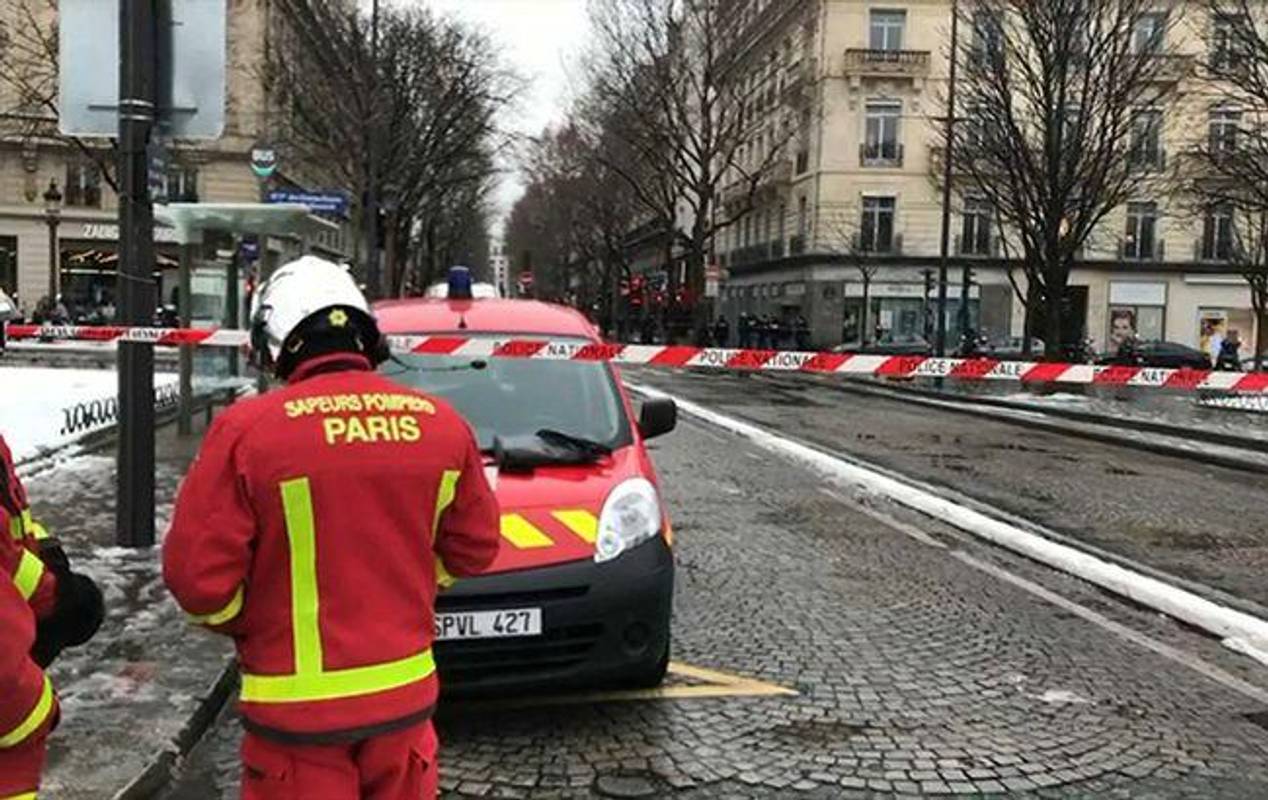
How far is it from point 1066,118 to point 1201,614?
23.4 metres

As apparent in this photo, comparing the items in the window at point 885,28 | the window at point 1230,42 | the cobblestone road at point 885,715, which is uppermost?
the window at point 885,28

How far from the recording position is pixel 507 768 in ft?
14.9

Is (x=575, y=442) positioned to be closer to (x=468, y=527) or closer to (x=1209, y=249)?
(x=468, y=527)

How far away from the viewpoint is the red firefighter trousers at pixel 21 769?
2229 mm

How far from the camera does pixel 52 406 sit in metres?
13.5

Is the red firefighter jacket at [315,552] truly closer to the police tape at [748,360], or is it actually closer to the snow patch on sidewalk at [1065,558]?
the police tape at [748,360]

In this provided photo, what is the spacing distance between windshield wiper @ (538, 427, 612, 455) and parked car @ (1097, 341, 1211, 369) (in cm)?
3763

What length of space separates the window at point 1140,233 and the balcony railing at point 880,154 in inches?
407

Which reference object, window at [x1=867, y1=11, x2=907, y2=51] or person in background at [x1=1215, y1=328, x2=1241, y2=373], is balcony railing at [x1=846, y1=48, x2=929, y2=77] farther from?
person in background at [x1=1215, y1=328, x2=1241, y2=373]

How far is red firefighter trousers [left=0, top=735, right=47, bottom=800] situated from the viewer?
7.31ft

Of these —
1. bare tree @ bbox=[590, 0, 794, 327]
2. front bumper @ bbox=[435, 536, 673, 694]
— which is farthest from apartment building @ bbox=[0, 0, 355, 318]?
front bumper @ bbox=[435, 536, 673, 694]

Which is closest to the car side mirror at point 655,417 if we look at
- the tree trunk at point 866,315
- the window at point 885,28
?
the tree trunk at point 866,315

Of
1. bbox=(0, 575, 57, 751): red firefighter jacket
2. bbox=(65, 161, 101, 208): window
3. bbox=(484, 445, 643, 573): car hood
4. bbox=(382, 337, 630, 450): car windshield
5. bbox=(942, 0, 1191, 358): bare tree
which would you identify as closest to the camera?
bbox=(0, 575, 57, 751): red firefighter jacket

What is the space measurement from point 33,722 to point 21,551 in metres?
0.32
